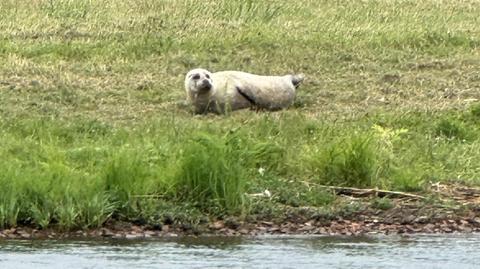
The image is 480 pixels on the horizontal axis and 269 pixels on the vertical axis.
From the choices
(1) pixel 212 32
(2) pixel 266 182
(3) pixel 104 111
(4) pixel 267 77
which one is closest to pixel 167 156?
(2) pixel 266 182

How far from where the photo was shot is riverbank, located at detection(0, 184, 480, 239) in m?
11.6

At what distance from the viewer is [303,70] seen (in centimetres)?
1883

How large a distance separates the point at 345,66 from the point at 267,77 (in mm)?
1749

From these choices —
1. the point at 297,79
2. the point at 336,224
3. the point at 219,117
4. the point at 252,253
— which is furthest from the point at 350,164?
the point at 297,79

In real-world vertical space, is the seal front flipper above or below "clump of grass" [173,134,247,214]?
above

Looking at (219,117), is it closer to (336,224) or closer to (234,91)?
(234,91)

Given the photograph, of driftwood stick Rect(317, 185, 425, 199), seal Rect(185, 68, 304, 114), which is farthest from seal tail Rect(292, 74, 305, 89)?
driftwood stick Rect(317, 185, 425, 199)

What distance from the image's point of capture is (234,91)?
17.0 meters

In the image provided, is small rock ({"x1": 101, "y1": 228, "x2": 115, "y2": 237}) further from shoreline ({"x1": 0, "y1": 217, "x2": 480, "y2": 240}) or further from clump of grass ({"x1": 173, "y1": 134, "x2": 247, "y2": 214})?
clump of grass ({"x1": 173, "y1": 134, "x2": 247, "y2": 214})

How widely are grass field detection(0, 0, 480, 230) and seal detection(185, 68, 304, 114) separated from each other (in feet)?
0.72

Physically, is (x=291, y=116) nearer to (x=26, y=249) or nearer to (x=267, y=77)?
(x=267, y=77)

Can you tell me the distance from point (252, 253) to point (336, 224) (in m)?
1.49

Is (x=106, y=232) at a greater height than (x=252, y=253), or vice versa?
(x=106, y=232)

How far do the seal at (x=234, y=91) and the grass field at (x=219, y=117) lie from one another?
22 cm
